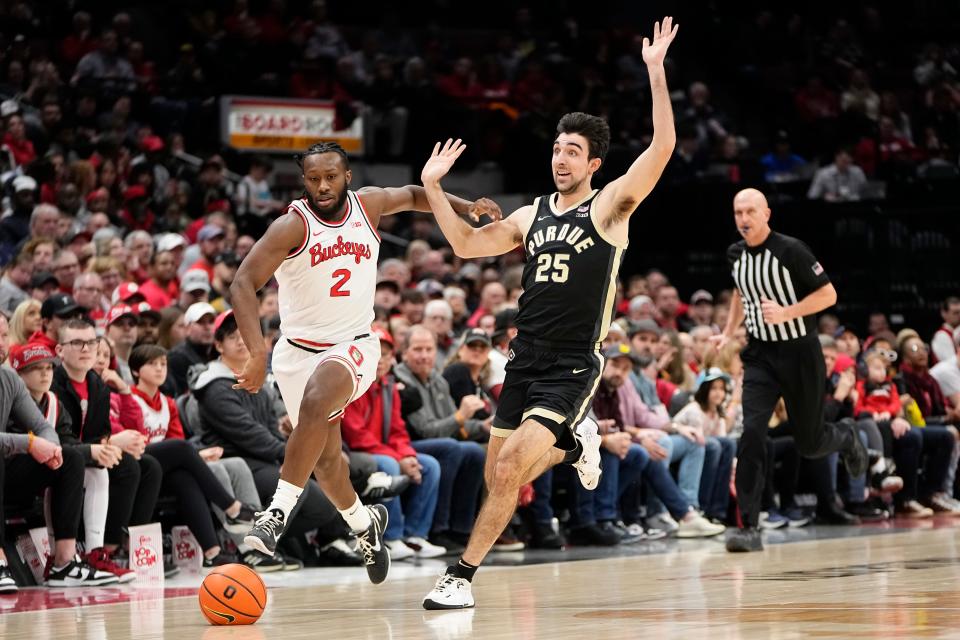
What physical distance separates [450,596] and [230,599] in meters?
1.03

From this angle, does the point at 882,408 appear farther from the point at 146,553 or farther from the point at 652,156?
the point at 652,156

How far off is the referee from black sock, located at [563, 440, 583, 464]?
285 cm

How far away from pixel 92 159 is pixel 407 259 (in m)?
3.49

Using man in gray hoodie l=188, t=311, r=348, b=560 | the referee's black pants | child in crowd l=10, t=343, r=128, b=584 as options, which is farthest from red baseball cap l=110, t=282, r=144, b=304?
the referee's black pants

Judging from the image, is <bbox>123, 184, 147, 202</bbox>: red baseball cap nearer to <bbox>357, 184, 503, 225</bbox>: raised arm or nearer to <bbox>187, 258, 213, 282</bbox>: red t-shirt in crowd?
<bbox>187, 258, 213, 282</bbox>: red t-shirt in crowd

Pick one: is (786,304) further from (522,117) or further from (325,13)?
(325,13)

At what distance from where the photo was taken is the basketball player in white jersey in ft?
23.5

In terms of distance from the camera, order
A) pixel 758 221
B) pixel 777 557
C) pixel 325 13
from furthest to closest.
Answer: pixel 325 13 → pixel 758 221 → pixel 777 557

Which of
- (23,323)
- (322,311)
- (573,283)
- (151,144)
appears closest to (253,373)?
(322,311)

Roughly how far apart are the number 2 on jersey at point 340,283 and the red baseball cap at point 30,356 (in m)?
2.42

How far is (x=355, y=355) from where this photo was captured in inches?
292

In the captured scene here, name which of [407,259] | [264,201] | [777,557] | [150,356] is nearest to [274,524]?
[150,356]

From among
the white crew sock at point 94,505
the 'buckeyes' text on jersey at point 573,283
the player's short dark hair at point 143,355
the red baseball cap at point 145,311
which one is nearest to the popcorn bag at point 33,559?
the white crew sock at point 94,505

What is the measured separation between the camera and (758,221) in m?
10.2
